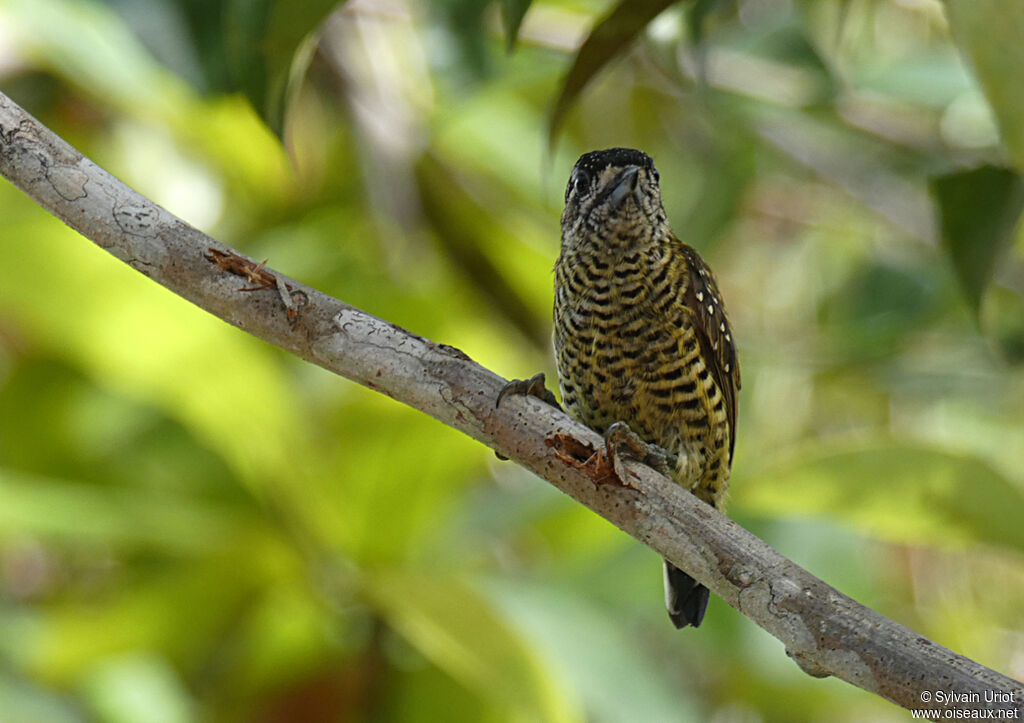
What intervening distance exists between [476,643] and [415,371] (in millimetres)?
906

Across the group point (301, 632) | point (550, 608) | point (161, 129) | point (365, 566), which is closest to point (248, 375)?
point (365, 566)

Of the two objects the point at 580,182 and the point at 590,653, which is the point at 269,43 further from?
the point at 590,653

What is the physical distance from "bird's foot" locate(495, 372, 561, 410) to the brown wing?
0.51 m

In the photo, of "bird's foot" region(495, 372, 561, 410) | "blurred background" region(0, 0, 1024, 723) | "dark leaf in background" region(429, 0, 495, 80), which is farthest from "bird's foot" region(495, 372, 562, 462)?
"dark leaf in background" region(429, 0, 495, 80)

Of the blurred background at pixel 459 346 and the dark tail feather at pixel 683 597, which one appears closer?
the dark tail feather at pixel 683 597

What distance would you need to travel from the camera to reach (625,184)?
173cm

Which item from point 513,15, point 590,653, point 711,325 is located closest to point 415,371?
point 513,15

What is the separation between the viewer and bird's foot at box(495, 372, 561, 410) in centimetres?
122

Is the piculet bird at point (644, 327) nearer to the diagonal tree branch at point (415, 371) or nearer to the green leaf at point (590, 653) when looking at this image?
the green leaf at point (590, 653)

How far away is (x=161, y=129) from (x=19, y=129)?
7.80ft

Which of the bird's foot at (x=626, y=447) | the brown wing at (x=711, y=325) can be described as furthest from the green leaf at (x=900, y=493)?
the bird's foot at (x=626, y=447)

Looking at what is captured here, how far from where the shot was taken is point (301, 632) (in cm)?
255

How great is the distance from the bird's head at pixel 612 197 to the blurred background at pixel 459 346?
0.14 m

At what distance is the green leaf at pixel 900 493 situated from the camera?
1.90m
